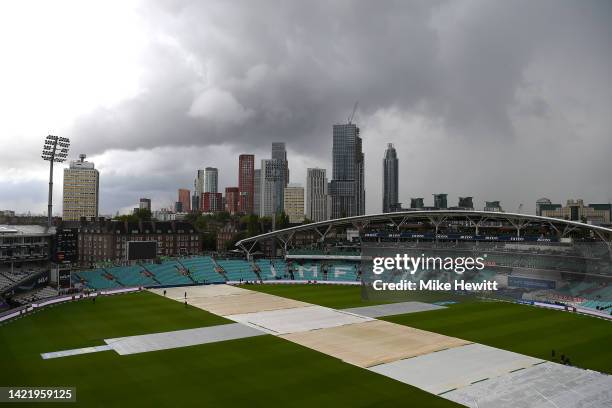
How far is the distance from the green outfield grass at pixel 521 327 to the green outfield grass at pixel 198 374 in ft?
47.8

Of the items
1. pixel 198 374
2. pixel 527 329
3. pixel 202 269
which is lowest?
pixel 527 329

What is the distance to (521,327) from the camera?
43.2 m

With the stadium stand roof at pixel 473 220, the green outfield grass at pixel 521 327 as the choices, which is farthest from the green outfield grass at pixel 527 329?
the stadium stand roof at pixel 473 220

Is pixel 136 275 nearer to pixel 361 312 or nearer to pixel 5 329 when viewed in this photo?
pixel 5 329

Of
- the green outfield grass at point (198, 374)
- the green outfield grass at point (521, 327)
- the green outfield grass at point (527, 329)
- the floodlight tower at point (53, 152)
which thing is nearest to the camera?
the green outfield grass at point (198, 374)

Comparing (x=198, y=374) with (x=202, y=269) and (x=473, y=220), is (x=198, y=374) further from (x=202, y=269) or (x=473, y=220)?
(x=473, y=220)

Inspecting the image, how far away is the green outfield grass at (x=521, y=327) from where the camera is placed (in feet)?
115

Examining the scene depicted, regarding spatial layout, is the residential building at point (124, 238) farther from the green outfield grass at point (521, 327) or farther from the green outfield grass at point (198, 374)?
the green outfield grass at point (198, 374)

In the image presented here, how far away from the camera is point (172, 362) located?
3127cm

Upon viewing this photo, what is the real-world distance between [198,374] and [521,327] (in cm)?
3141

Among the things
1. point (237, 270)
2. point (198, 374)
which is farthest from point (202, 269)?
point (198, 374)

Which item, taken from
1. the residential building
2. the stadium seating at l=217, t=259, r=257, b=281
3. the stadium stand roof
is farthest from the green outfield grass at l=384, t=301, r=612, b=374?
the residential building

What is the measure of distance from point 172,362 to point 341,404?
13348 mm

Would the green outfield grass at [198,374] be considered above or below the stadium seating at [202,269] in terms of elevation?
below
